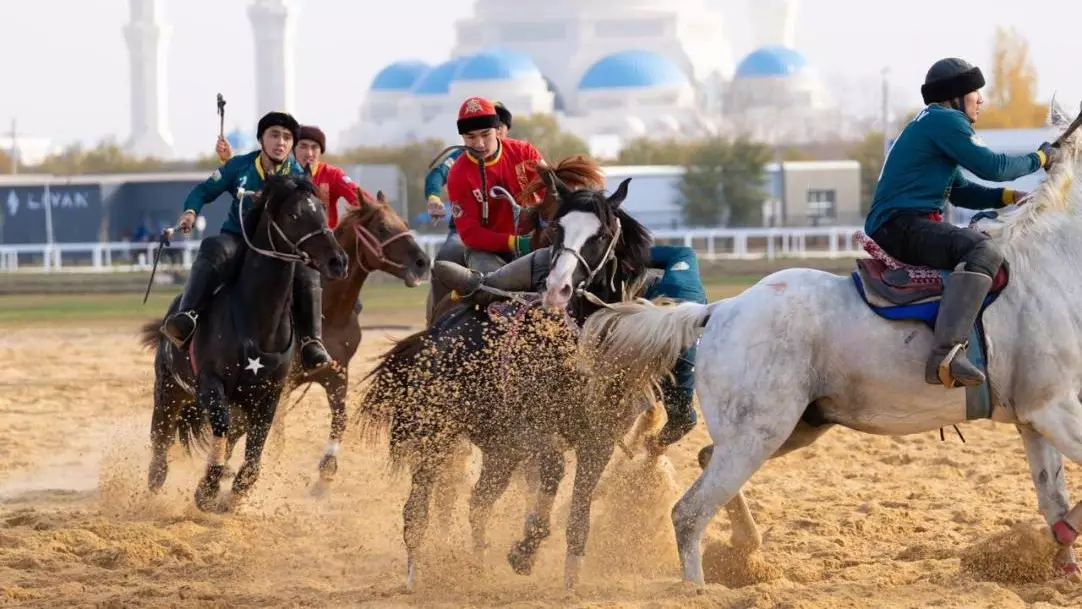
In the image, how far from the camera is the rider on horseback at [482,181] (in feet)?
29.7

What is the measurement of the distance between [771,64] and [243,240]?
11592 cm

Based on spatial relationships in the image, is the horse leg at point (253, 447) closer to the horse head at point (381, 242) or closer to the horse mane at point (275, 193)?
the horse mane at point (275, 193)

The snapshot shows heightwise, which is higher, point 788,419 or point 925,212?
point 925,212

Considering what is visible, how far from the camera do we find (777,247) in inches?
1763

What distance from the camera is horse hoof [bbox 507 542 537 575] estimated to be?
304 inches

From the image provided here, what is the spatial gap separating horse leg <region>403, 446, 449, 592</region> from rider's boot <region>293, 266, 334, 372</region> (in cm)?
230

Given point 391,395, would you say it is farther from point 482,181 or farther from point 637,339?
point 482,181

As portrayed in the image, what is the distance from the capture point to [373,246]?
1056 cm

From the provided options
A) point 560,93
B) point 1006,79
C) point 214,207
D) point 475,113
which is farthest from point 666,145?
point 475,113

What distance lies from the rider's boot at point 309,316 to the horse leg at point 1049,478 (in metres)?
4.25

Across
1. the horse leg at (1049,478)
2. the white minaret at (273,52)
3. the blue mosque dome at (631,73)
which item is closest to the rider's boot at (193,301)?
the horse leg at (1049,478)

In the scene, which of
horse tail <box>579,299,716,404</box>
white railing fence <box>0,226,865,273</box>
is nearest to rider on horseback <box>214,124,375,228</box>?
horse tail <box>579,299,716,404</box>

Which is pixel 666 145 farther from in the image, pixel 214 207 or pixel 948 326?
pixel 948 326

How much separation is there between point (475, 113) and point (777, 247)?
3634cm
